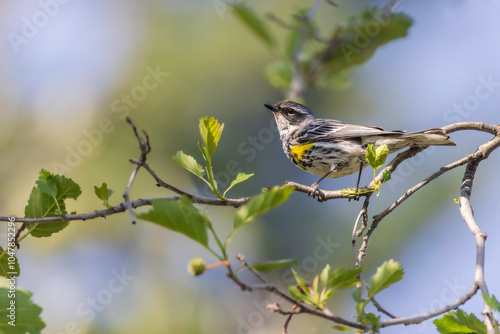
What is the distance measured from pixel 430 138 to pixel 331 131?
5.55ft

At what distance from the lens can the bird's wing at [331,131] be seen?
4.71 metres

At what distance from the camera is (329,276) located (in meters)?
1.90

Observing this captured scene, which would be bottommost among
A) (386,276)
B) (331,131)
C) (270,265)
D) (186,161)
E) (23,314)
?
Result: (386,276)

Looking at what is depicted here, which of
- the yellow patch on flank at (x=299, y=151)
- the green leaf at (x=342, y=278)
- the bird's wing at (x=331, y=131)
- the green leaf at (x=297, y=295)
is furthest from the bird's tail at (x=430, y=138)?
the green leaf at (x=297, y=295)

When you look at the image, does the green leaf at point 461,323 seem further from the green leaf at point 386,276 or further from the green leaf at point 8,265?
the green leaf at point 8,265

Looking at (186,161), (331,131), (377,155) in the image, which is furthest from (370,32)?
(186,161)

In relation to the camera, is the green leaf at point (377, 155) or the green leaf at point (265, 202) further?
the green leaf at point (377, 155)

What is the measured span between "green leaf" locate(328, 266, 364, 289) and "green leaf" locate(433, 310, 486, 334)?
0.49 metres

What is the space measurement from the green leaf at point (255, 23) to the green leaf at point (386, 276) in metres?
2.83

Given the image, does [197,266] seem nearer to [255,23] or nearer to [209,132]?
[209,132]

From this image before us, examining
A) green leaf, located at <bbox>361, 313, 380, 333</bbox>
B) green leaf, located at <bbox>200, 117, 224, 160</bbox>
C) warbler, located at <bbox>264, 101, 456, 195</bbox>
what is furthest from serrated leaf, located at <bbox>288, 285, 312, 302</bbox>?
warbler, located at <bbox>264, 101, 456, 195</bbox>

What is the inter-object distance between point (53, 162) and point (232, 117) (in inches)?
183

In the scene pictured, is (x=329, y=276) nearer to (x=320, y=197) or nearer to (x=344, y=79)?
(x=320, y=197)

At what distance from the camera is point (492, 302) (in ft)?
6.25
